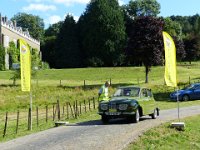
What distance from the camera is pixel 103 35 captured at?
99000 mm

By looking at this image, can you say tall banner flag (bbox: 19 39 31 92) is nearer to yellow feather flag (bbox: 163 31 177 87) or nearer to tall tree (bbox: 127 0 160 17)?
yellow feather flag (bbox: 163 31 177 87)

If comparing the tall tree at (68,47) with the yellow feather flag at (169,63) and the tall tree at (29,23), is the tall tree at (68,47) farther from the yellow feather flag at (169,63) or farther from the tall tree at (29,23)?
the yellow feather flag at (169,63)

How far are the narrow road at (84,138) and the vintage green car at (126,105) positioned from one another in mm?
577

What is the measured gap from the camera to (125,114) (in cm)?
2033

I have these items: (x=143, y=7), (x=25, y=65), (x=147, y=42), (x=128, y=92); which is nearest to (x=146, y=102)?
(x=128, y=92)

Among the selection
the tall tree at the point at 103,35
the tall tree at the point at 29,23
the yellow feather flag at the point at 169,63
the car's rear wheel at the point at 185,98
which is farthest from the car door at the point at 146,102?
the tall tree at the point at 29,23

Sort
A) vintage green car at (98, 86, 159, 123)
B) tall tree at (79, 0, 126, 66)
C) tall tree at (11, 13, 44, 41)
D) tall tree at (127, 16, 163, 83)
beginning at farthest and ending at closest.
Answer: tall tree at (11, 13, 44, 41) < tall tree at (79, 0, 126, 66) < tall tree at (127, 16, 163, 83) < vintage green car at (98, 86, 159, 123)

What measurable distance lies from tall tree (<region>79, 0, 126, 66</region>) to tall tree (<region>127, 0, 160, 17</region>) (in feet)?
45.8

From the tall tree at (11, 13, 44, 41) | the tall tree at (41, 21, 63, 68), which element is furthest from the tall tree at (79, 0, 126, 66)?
the tall tree at (11, 13, 44, 41)

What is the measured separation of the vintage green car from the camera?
20.4 metres

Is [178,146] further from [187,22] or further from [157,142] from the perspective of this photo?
[187,22]

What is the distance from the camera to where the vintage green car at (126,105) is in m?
20.4

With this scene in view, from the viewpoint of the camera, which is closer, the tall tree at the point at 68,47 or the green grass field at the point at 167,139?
the green grass field at the point at 167,139

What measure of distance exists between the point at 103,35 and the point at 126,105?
79.3 meters
